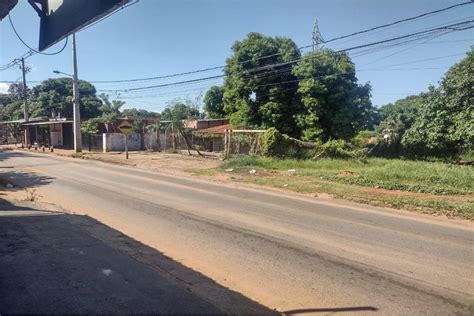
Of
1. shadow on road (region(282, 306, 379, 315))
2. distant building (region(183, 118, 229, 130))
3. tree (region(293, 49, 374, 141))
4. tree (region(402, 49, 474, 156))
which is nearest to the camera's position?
shadow on road (region(282, 306, 379, 315))

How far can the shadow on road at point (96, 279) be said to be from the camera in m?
4.52

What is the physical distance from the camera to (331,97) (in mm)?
31797

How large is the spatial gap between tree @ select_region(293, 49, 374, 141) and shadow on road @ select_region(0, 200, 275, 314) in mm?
25765

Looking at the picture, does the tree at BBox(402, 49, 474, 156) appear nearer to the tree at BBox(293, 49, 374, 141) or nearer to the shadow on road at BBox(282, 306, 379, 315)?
the tree at BBox(293, 49, 374, 141)

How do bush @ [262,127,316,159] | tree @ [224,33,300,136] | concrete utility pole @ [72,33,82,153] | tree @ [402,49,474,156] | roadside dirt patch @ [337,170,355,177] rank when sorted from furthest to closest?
concrete utility pole @ [72,33,82,153], tree @ [224,33,300,136], tree @ [402,49,474,156], bush @ [262,127,316,159], roadside dirt patch @ [337,170,355,177]

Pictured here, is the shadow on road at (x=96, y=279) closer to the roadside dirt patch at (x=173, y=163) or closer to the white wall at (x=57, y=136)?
the roadside dirt patch at (x=173, y=163)

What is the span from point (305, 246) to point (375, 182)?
10024 millimetres

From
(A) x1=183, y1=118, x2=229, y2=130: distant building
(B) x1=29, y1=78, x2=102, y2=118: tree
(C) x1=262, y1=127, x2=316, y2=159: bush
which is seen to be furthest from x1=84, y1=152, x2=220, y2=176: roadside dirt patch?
(B) x1=29, y1=78, x2=102, y2=118: tree

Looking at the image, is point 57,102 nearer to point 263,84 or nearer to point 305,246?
point 263,84

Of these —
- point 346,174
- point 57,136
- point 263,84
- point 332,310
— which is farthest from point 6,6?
point 57,136

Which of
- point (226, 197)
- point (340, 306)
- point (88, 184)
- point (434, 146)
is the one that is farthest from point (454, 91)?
point (340, 306)

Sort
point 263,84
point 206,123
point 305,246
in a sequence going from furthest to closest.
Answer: point 206,123 → point 263,84 → point 305,246

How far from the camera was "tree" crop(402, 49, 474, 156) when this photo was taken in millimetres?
25969

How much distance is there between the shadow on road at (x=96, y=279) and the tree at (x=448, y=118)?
925 inches
